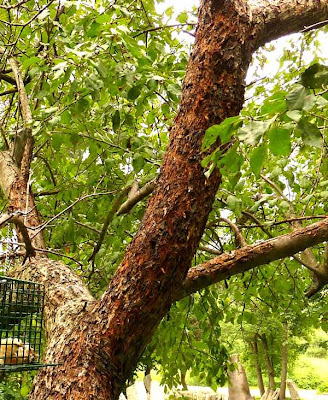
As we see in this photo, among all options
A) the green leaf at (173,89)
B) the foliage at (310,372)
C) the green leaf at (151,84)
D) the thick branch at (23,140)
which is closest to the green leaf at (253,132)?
the green leaf at (151,84)

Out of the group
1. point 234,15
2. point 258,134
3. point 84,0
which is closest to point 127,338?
point 258,134

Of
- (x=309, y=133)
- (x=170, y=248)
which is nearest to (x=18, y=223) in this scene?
(x=170, y=248)

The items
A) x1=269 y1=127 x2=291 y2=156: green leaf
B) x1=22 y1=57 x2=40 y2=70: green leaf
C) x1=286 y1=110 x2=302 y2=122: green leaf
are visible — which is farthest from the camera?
x1=22 y1=57 x2=40 y2=70: green leaf

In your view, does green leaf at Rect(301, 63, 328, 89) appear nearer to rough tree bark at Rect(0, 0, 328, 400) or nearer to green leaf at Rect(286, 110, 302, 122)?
green leaf at Rect(286, 110, 302, 122)

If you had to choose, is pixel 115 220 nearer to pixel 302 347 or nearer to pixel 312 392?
pixel 302 347

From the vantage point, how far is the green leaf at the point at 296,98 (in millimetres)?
790

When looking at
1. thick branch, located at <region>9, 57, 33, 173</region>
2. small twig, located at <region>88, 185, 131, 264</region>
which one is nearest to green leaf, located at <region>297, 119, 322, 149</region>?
small twig, located at <region>88, 185, 131, 264</region>

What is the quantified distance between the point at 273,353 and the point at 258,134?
11.4 metres

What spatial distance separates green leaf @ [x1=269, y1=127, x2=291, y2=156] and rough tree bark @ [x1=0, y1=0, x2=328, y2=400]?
26.8 inches

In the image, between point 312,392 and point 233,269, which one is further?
point 312,392

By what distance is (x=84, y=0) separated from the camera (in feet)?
7.93

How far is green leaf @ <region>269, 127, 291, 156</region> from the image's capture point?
88cm

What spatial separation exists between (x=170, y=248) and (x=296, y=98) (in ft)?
2.74

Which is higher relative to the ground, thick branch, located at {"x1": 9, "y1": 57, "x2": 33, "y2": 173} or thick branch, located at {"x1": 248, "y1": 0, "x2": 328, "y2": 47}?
thick branch, located at {"x1": 9, "y1": 57, "x2": 33, "y2": 173}
